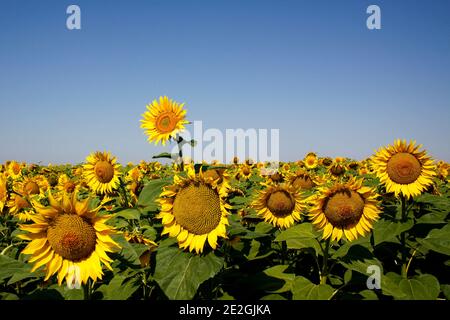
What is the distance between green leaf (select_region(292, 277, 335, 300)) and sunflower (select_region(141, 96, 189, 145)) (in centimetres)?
254

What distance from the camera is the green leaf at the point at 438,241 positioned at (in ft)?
12.1

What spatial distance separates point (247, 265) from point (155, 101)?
2.88 meters

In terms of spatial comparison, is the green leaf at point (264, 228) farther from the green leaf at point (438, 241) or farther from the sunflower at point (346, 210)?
the green leaf at point (438, 241)

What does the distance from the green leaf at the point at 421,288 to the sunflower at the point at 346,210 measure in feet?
2.40

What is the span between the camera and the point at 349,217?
348cm

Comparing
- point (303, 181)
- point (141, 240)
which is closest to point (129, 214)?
point (141, 240)

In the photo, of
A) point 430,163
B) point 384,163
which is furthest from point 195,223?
point 430,163

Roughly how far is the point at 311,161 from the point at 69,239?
39.4 feet

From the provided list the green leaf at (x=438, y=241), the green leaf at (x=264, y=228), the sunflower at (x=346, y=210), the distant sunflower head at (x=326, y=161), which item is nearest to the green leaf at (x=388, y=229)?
the sunflower at (x=346, y=210)

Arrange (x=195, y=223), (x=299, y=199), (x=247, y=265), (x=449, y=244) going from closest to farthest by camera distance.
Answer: (x=195, y=223) → (x=449, y=244) → (x=247, y=265) → (x=299, y=199)

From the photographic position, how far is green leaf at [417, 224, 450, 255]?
12.1ft

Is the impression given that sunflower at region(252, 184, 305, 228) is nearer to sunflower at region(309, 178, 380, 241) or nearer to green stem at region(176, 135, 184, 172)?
sunflower at region(309, 178, 380, 241)

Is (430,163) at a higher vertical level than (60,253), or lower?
higher

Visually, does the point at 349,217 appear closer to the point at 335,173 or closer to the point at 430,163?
the point at 430,163
